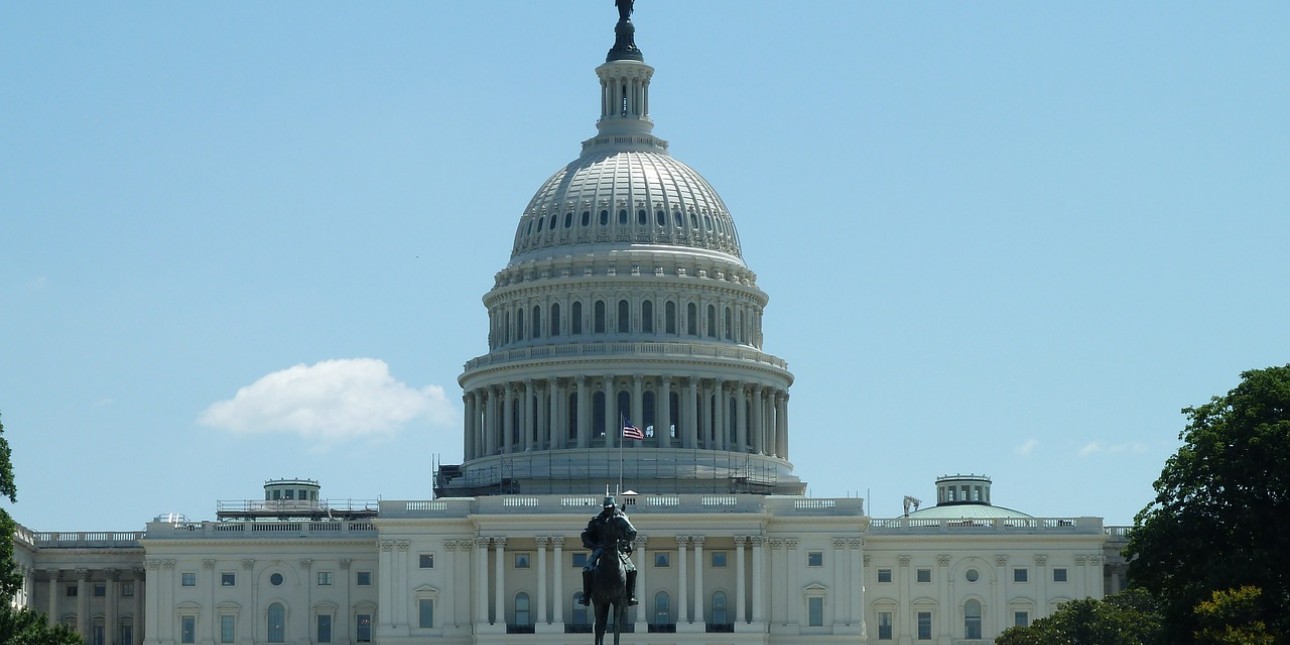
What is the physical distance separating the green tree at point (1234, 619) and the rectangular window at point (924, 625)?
228 ft

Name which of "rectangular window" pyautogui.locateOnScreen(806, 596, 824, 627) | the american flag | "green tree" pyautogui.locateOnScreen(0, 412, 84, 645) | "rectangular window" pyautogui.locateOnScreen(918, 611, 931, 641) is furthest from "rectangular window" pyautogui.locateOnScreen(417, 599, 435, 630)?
"green tree" pyautogui.locateOnScreen(0, 412, 84, 645)

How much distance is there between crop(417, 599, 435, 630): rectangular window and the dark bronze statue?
298 ft

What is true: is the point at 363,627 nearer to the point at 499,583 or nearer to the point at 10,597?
the point at 499,583

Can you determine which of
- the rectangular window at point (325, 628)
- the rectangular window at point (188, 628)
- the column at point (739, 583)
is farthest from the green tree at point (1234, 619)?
the rectangular window at point (188, 628)

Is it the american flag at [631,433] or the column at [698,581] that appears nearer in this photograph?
the column at [698,581]

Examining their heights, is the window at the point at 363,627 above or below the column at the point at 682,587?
below

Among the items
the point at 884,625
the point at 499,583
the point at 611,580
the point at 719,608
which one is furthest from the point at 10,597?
the point at 884,625

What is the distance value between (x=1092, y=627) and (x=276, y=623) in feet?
183

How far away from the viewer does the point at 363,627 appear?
19662 centimetres

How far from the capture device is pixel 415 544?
192m

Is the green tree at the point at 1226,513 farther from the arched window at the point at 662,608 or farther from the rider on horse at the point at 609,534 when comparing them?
the arched window at the point at 662,608

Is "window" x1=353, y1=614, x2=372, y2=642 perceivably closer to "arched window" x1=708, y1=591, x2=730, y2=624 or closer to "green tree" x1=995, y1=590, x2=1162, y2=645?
"arched window" x1=708, y1=591, x2=730, y2=624

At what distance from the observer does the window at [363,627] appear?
196 metres

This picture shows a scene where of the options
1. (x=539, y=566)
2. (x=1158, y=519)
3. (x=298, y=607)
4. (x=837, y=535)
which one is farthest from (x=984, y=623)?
(x=1158, y=519)
